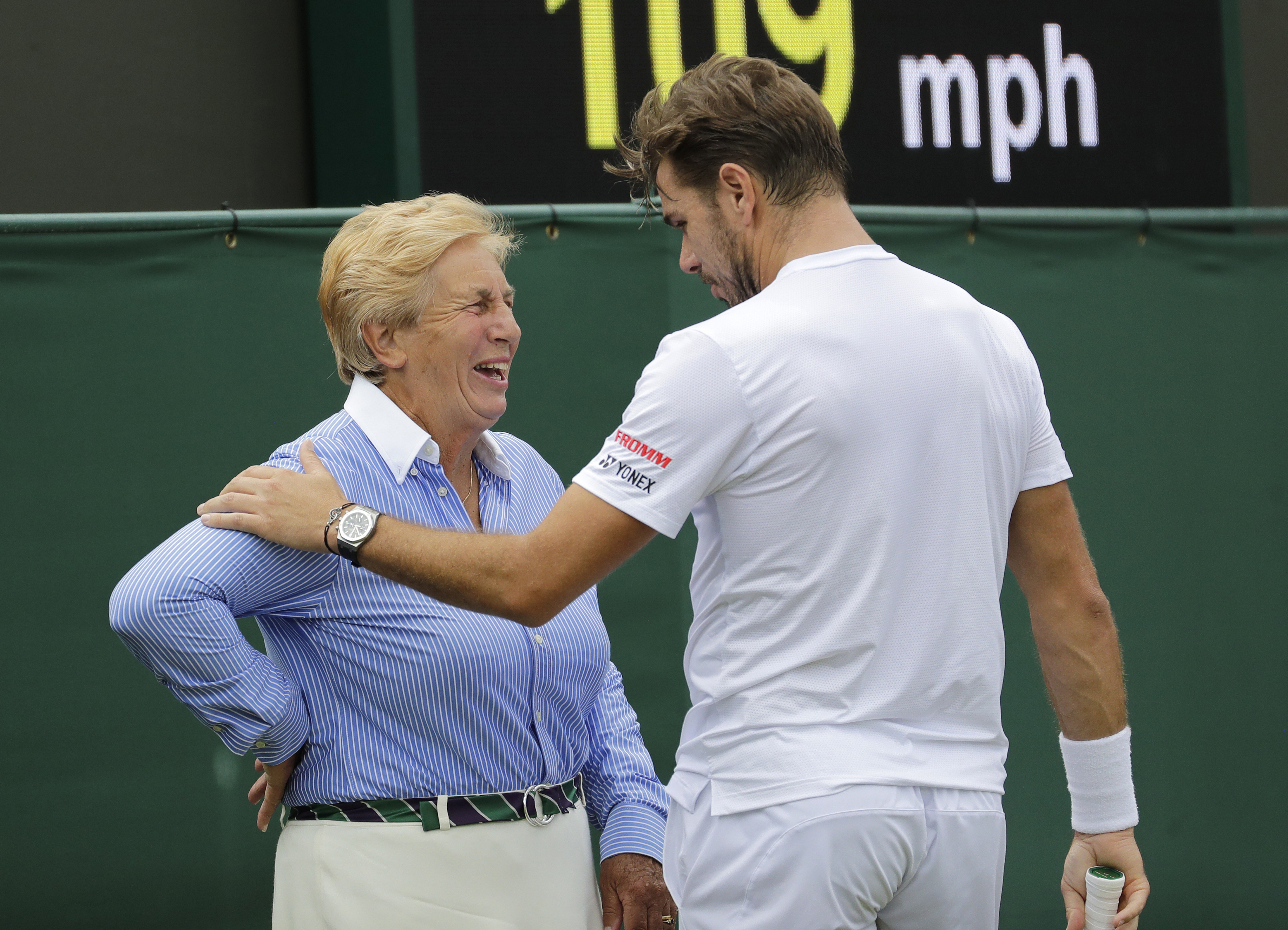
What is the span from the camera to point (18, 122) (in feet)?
11.3

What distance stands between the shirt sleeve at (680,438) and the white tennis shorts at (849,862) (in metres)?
0.34

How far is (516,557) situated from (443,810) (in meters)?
0.48

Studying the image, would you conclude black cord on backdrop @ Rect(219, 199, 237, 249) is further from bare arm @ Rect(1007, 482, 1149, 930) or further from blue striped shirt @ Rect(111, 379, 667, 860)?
bare arm @ Rect(1007, 482, 1149, 930)

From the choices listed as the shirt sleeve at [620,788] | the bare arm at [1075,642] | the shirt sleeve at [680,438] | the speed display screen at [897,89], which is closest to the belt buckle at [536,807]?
the shirt sleeve at [620,788]

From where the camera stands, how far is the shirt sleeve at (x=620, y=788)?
2061mm

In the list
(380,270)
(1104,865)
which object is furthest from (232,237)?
(1104,865)

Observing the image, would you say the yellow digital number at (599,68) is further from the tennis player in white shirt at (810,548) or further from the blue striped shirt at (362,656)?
the tennis player in white shirt at (810,548)

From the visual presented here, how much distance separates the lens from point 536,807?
190cm

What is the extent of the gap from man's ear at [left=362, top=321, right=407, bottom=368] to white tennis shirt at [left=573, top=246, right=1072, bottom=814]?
0.61 meters

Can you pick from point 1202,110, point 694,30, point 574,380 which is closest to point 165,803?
point 574,380

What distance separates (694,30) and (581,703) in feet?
6.74

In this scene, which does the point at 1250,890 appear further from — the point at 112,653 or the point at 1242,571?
the point at 112,653

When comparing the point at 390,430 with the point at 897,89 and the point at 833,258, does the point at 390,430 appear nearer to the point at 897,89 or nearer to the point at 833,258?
the point at 833,258

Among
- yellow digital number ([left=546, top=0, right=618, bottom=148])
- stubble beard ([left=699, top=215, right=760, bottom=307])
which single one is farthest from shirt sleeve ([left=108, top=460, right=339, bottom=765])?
yellow digital number ([left=546, top=0, right=618, bottom=148])
